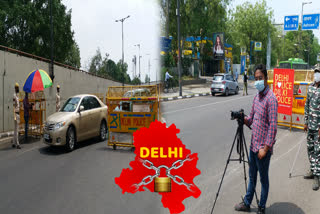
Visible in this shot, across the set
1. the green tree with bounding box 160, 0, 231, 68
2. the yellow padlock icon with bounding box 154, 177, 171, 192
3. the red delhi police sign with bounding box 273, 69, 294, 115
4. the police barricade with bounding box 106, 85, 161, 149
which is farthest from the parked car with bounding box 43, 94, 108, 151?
the green tree with bounding box 160, 0, 231, 68

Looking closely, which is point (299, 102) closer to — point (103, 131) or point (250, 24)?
point (103, 131)

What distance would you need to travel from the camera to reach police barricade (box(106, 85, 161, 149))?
943 cm

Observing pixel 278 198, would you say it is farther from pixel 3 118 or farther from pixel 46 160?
pixel 3 118

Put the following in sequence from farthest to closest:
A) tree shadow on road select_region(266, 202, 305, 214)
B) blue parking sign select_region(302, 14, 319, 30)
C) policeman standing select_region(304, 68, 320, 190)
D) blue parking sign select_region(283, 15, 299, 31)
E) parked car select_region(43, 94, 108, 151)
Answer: blue parking sign select_region(283, 15, 299, 31), blue parking sign select_region(302, 14, 319, 30), parked car select_region(43, 94, 108, 151), policeman standing select_region(304, 68, 320, 190), tree shadow on road select_region(266, 202, 305, 214)

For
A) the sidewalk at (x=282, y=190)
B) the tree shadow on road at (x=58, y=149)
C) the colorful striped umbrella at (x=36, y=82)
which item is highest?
the colorful striped umbrella at (x=36, y=82)

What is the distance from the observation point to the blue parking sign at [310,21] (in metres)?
31.4

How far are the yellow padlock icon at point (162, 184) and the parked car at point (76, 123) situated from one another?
6.94m

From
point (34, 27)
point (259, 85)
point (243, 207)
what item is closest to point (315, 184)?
point (243, 207)

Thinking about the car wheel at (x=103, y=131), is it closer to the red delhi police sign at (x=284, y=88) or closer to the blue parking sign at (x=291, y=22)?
the red delhi police sign at (x=284, y=88)

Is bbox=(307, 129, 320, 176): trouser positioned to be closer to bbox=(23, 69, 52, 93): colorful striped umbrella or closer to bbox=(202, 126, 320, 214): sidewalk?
bbox=(202, 126, 320, 214): sidewalk

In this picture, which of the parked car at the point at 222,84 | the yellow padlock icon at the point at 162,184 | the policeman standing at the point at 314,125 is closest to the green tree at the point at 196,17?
the parked car at the point at 222,84

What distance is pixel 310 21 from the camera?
3200cm

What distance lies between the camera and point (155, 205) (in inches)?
210

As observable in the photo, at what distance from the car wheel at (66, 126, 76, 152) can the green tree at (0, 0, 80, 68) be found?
31.2 metres
